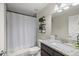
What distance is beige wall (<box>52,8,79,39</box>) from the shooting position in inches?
54.4

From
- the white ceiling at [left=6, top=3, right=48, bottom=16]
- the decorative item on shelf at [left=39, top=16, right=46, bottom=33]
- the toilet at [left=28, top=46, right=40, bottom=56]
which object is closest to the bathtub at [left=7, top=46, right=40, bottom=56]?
the toilet at [left=28, top=46, right=40, bottom=56]

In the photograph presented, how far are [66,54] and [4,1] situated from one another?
121cm

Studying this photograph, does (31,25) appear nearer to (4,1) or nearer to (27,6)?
(27,6)

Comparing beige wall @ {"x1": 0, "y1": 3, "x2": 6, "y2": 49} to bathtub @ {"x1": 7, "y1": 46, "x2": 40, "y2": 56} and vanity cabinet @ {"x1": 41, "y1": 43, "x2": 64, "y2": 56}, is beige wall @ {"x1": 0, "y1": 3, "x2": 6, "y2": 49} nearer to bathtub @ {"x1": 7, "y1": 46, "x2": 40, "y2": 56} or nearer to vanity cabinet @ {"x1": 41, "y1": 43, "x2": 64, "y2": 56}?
bathtub @ {"x1": 7, "y1": 46, "x2": 40, "y2": 56}

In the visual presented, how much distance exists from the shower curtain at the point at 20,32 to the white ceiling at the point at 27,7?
80mm

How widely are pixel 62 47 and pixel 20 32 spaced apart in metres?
0.76

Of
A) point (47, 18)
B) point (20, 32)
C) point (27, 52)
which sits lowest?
point (27, 52)

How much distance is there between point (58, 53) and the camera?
4.04 feet

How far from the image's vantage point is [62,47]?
1.30 m

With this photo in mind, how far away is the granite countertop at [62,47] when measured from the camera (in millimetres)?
1169

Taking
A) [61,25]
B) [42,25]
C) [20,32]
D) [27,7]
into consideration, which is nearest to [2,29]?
[20,32]

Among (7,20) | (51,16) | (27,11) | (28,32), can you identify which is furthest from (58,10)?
(7,20)

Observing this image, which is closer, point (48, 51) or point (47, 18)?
point (48, 51)

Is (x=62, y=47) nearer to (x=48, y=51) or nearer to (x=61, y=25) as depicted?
(x=48, y=51)
